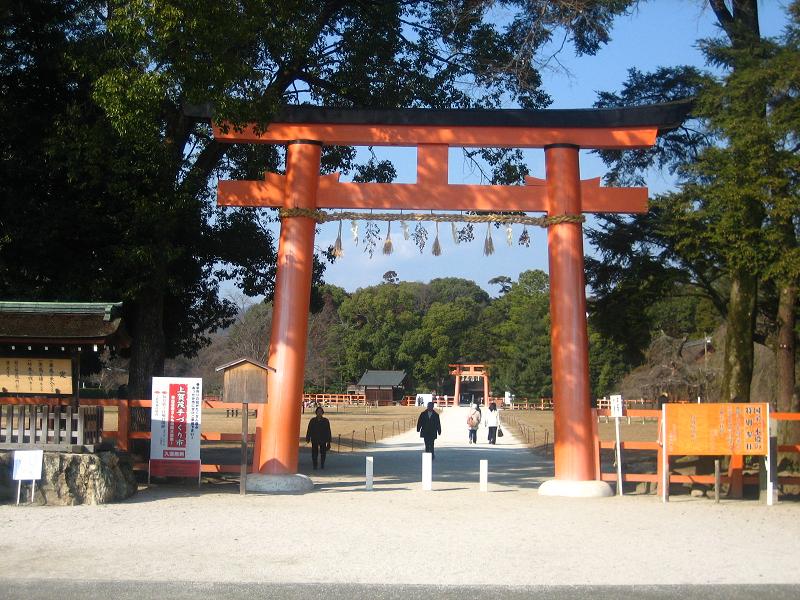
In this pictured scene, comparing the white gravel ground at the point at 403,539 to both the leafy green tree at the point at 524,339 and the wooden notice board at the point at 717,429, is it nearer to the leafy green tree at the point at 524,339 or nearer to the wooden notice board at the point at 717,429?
the wooden notice board at the point at 717,429

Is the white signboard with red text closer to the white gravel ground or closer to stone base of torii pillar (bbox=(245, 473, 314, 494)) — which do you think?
the white gravel ground

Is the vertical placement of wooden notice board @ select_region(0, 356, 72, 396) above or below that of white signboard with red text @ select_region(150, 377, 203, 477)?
above

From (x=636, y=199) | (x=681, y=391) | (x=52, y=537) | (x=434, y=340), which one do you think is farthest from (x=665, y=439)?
(x=434, y=340)

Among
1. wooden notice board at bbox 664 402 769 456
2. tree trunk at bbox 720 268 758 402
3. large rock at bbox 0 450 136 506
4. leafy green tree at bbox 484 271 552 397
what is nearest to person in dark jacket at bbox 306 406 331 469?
large rock at bbox 0 450 136 506

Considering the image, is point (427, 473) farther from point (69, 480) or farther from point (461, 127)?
point (461, 127)

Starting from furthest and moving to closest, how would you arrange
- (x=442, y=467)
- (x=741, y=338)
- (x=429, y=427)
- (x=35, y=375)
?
(x=442, y=467)
(x=429, y=427)
(x=741, y=338)
(x=35, y=375)

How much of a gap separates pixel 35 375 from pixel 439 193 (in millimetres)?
6867

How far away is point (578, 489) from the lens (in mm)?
13758

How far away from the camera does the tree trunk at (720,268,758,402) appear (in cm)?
1580

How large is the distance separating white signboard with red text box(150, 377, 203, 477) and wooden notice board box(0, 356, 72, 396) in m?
1.49

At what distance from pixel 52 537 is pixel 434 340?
217 feet

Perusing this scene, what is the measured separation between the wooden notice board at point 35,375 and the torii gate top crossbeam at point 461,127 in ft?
15.1

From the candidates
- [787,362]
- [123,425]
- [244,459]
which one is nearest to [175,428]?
[123,425]

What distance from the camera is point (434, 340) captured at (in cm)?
7531
